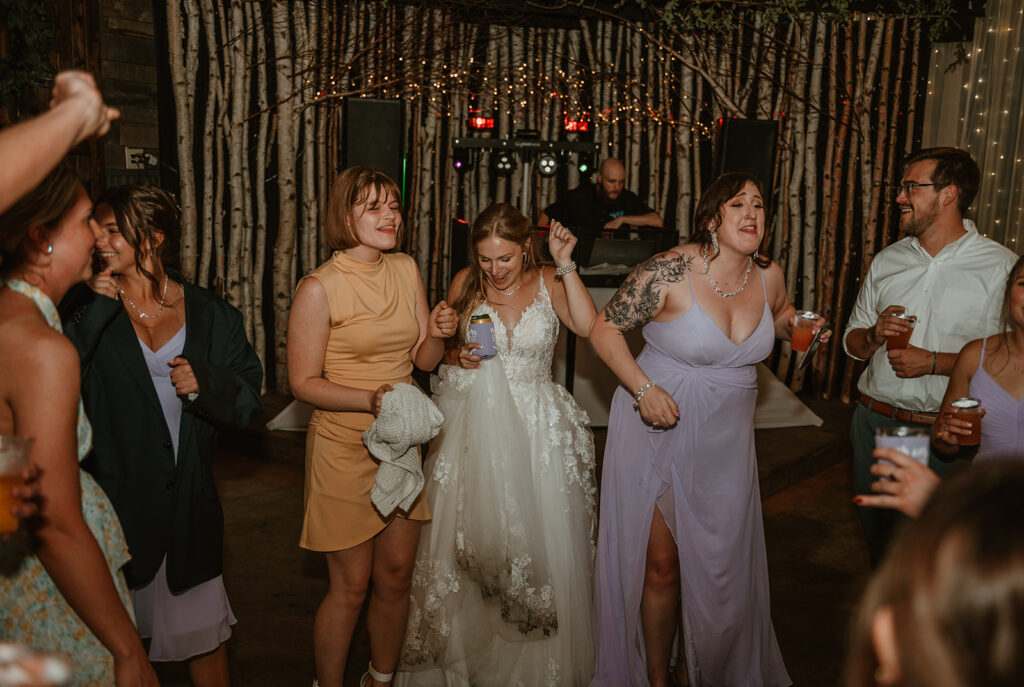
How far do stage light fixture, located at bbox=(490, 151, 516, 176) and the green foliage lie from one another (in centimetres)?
344

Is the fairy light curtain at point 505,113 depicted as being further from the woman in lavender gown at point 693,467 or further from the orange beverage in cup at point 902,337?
the woman in lavender gown at point 693,467

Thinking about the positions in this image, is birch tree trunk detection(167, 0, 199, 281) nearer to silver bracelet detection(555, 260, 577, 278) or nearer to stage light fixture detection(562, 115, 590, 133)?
Result: stage light fixture detection(562, 115, 590, 133)

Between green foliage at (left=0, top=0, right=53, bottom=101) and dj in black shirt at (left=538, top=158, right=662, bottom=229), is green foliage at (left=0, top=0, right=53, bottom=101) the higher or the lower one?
the higher one

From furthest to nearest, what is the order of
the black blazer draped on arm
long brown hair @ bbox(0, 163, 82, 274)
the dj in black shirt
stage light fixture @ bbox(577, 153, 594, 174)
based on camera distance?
1. stage light fixture @ bbox(577, 153, 594, 174)
2. the dj in black shirt
3. the black blazer draped on arm
4. long brown hair @ bbox(0, 163, 82, 274)

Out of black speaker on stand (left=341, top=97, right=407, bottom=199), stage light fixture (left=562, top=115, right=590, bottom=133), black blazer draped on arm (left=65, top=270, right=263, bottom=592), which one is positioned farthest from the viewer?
stage light fixture (left=562, top=115, right=590, bottom=133)

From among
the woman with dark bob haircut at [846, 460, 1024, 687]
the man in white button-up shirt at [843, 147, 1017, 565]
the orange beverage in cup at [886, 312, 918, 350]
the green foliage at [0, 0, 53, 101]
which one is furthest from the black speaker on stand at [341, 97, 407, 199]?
the woman with dark bob haircut at [846, 460, 1024, 687]

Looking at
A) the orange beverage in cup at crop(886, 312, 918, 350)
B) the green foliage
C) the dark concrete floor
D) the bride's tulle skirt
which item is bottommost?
the dark concrete floor

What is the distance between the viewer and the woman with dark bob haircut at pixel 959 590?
0.75 m

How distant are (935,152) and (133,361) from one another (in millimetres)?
2790

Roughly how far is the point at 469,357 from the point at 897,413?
160 centimetres

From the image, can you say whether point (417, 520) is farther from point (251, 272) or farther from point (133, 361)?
point (251, 272)

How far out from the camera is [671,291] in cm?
266

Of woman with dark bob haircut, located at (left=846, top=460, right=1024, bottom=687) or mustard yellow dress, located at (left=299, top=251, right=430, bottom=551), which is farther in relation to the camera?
mustard yellow dress, located at (left=299, top=251, right=430, bottom=551)

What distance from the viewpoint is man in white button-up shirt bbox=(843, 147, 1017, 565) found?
292 centimetres
